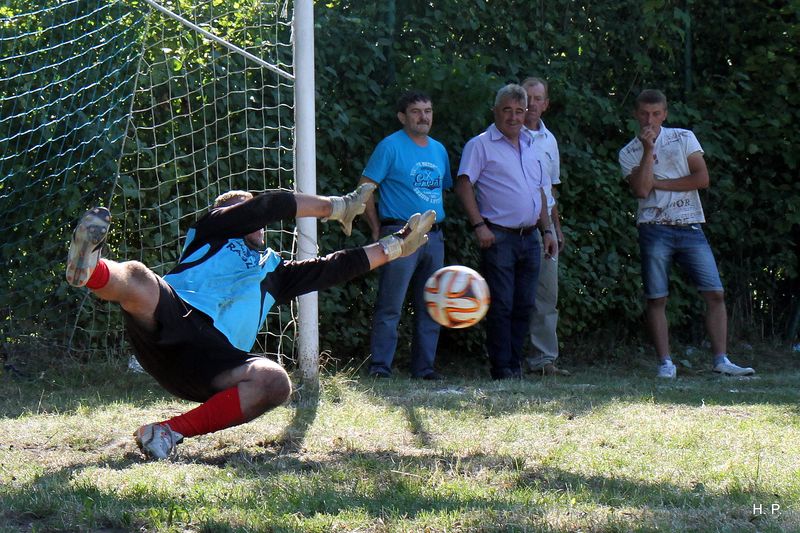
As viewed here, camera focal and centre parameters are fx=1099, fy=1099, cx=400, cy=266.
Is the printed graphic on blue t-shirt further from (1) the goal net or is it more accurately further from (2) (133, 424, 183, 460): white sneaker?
(2) (133, 424, 183, 460): white sneaker

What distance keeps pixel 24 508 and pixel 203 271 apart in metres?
1.56

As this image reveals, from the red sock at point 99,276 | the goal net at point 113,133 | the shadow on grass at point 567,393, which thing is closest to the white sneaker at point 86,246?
the red sock at point 99,276

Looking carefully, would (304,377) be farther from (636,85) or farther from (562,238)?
(636,85)

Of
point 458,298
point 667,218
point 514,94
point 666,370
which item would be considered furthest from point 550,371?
point 458,298

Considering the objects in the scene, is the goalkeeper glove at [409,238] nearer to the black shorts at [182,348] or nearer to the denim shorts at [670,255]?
the black shorts at [182,348]

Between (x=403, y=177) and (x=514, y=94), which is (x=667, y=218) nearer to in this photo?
(x=514, y=94)

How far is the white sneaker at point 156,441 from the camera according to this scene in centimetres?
464

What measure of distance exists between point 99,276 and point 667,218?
16.3 ft

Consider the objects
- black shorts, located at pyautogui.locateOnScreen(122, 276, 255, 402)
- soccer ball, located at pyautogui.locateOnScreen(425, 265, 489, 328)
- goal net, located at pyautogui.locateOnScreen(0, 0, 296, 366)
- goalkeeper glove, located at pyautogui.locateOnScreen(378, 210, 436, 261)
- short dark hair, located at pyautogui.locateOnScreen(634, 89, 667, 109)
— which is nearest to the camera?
black shorts, located at pyautogui.locateOnScreen(122, 276, 255, 402)

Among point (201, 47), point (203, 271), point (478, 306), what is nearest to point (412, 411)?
point (478, 306)

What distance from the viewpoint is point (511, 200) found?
7852mm

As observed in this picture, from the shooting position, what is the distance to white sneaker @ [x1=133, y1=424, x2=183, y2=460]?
4.64 metres

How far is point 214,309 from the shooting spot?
5.00 meters

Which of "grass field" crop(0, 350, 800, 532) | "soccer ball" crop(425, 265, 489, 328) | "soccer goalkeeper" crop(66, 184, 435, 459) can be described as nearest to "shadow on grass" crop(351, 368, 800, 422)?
"grass field" crop(0, 350, 800, 532)
